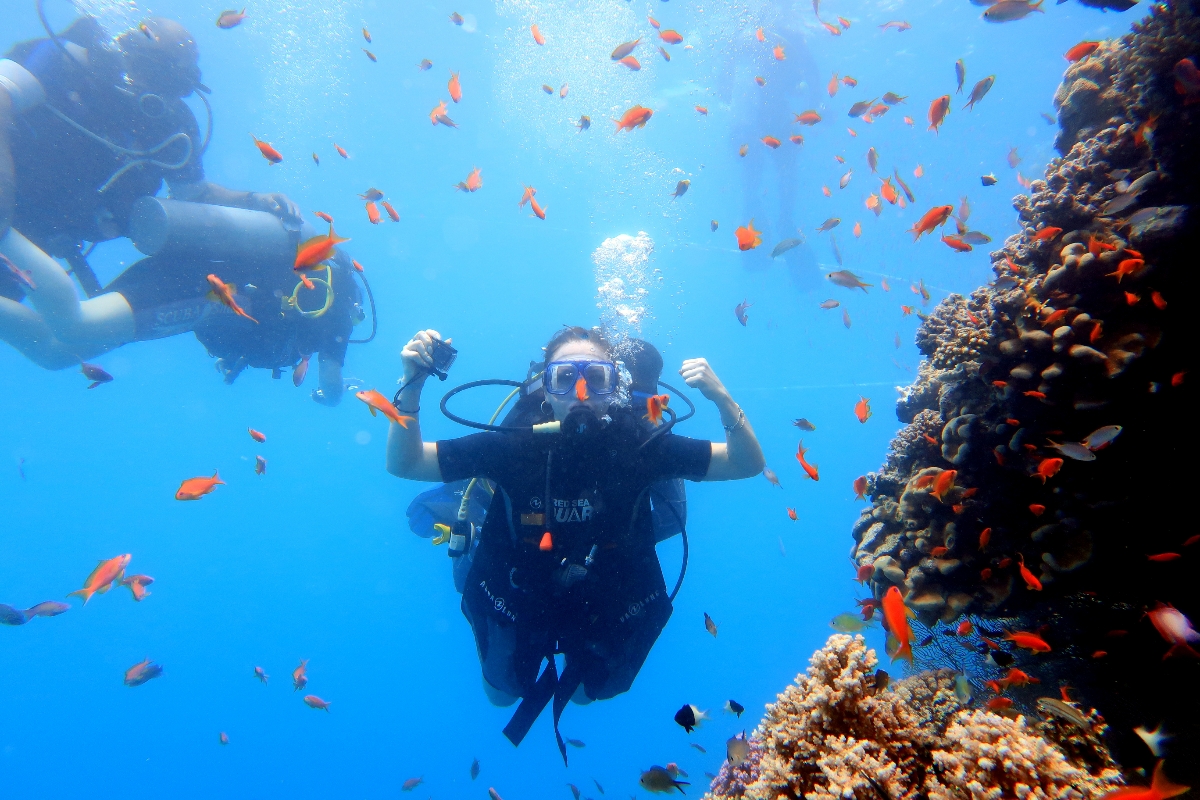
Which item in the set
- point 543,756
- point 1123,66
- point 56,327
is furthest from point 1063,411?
point 543,756

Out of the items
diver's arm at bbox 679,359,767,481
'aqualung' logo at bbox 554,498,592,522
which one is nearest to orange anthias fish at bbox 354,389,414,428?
'aqualung' logo at bbox 554,498,592,522

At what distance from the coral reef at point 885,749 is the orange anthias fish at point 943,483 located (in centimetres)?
105

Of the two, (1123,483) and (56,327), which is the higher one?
(56,327)

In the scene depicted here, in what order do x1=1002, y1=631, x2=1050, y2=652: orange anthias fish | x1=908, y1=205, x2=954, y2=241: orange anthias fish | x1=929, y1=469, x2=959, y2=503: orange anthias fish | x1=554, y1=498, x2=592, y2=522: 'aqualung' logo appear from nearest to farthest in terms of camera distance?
x1=1002, y1=631, x2=1050, y2=652: orange anthias fish
x1=929, y1=469, x2=959, y2=503: orange anthias fish
x1=908, y1=205, x2=954, y2=241: orange anthias fish
x1=554, y1=498, x2=592, y2=522: 'aqualung' logo

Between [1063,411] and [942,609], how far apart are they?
1.38 metres

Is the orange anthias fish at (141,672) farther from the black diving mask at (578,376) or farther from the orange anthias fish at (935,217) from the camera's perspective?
the orange anthias fish at (935,217)

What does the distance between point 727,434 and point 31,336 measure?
819 cm

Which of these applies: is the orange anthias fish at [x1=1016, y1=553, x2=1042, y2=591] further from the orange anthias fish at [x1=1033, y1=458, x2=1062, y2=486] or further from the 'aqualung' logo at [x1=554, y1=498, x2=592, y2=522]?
the 'aqualung' logo at [x1=554, y1=498, x2=592, y2=522]

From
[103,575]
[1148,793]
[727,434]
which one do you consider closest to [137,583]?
[103,575]

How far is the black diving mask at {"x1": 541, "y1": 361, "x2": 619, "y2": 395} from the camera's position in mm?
4379

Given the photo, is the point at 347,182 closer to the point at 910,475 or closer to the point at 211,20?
the point at 211,20

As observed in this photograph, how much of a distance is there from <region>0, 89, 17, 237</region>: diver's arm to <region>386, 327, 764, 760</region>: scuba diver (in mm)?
5404

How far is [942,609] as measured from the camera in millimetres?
3057

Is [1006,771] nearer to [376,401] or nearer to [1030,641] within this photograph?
[1030,641]
